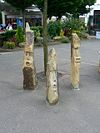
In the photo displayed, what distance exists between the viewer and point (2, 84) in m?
8.99

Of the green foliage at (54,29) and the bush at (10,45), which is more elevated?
the green foliage at (54,29)

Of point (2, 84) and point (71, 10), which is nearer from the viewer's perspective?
point (2, 84)

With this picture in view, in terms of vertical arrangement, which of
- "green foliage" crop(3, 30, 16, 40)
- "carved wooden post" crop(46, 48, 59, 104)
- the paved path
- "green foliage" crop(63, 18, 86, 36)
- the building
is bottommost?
the paved path

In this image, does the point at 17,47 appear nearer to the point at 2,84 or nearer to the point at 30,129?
the point at 2,84

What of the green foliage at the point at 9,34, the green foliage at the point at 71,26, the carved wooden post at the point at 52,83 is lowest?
the carved wooden post at the point at 52,83

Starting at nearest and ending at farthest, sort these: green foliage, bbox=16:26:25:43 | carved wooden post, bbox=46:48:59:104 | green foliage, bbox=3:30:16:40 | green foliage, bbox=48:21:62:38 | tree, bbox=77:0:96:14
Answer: carved wooden post, bbox=46:48:59:104
green foliage, bbox=16:26:25:43
green foliage, bbox=3:30:16:40
green foliage, bbox=48:21:62:38
tree, bbox=77:0:96:14

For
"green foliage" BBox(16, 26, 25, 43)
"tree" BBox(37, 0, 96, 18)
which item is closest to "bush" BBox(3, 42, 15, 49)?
Answer: "green foliage" BBox(16, 26, 25, 43)

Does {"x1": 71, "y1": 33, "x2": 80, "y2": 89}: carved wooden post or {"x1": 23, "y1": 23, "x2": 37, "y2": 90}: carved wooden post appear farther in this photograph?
{"x1": 71, "y1": 33, "x2": 80, "y2": 89}: carved wooden post

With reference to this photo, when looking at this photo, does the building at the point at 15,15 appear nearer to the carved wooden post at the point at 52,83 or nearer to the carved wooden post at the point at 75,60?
the carved wooden post at the point at 75,60

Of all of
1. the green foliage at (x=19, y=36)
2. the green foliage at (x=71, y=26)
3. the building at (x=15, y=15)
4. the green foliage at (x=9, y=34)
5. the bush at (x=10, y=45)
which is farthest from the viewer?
the building at (x=15, y=15)

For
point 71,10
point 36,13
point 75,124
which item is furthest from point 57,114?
point 36,13

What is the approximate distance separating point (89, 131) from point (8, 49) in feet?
41.4

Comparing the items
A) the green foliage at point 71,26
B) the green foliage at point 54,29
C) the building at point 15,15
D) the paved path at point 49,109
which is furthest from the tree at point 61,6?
the paved path at point 49,109

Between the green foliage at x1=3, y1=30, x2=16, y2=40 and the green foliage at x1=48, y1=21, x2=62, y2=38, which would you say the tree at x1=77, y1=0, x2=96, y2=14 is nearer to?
the green foliage at x1=48, y1=21, x2=62, y2=38
